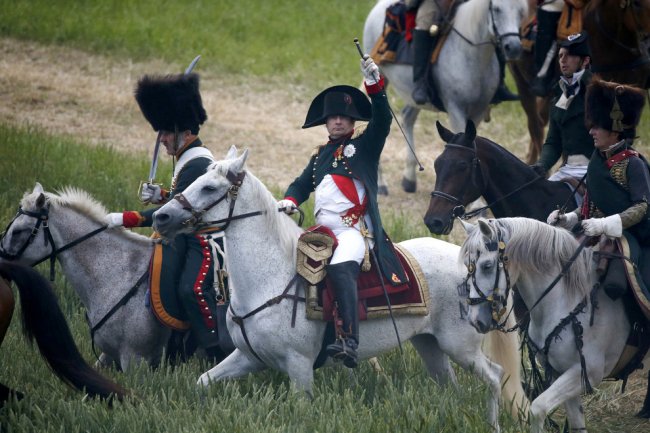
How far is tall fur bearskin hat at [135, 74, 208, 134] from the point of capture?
902 centimetres

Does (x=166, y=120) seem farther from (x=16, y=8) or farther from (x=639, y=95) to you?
(x=16, y=8)

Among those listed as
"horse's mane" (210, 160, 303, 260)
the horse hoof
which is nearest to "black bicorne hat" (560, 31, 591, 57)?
"horse's mane" (210, 160, 303, 260)

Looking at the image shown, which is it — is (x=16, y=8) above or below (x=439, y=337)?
above

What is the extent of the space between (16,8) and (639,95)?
1815 cm

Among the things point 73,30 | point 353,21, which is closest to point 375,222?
point 73,30

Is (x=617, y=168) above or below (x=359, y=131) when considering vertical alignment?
below

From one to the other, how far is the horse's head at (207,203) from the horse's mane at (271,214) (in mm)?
43

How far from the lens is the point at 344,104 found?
319 inches

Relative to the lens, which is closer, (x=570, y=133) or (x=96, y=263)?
(x=96, y=263)

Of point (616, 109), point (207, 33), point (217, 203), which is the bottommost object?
point (207, 33)

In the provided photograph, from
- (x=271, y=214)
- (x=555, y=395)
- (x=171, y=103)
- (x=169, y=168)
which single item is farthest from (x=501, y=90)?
(x=555, y=395)

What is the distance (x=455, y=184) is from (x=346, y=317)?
1.75 meters

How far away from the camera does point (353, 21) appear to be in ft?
84.6

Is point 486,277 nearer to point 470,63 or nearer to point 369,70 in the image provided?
point 369,70
